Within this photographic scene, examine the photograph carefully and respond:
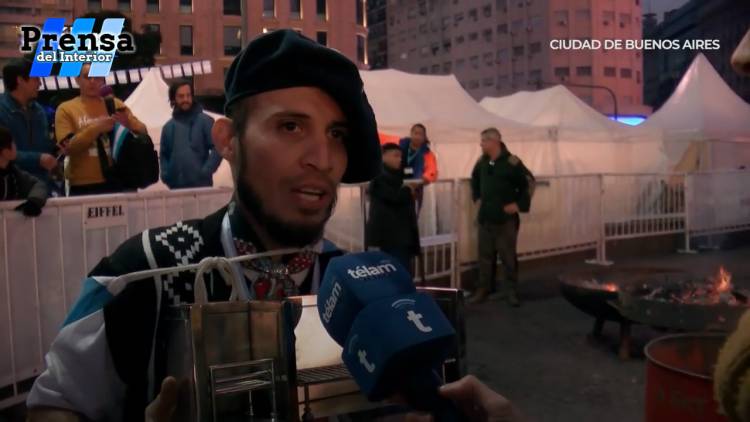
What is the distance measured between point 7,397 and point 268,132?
366 cm

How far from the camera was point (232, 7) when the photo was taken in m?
7.87

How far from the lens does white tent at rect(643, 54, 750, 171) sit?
599 inches

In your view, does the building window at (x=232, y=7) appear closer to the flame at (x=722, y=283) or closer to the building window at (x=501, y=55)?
the flame at (x=722, y=283)

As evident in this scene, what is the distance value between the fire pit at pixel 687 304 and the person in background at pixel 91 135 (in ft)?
12.5

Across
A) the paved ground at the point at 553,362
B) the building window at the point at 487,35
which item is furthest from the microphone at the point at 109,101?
the building window at the point at 487,35

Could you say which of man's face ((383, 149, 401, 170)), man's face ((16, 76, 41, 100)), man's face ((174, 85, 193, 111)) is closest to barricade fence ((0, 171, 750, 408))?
man's face ((383, 149, 401, 170))

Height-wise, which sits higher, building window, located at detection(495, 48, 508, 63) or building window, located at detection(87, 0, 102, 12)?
building window, located at detection(495, 48, 508, 63)

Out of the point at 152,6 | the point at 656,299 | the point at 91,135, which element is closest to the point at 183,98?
the point at 91,135

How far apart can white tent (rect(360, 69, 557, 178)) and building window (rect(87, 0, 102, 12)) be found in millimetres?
4169

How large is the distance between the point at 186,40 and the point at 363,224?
→ 6506mm

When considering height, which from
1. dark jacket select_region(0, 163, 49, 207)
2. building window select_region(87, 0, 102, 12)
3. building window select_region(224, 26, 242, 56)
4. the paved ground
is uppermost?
building window select_region(87, 0, 102, 12)

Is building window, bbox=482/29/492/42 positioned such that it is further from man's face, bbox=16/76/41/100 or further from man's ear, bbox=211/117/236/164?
man's ear, bbox=211/117/236/164

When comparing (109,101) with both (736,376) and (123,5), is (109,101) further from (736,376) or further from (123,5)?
(736,376)

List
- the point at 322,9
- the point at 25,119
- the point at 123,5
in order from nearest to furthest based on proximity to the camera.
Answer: the point at 25,119 → the point at 123,5 → the point at 322,9
